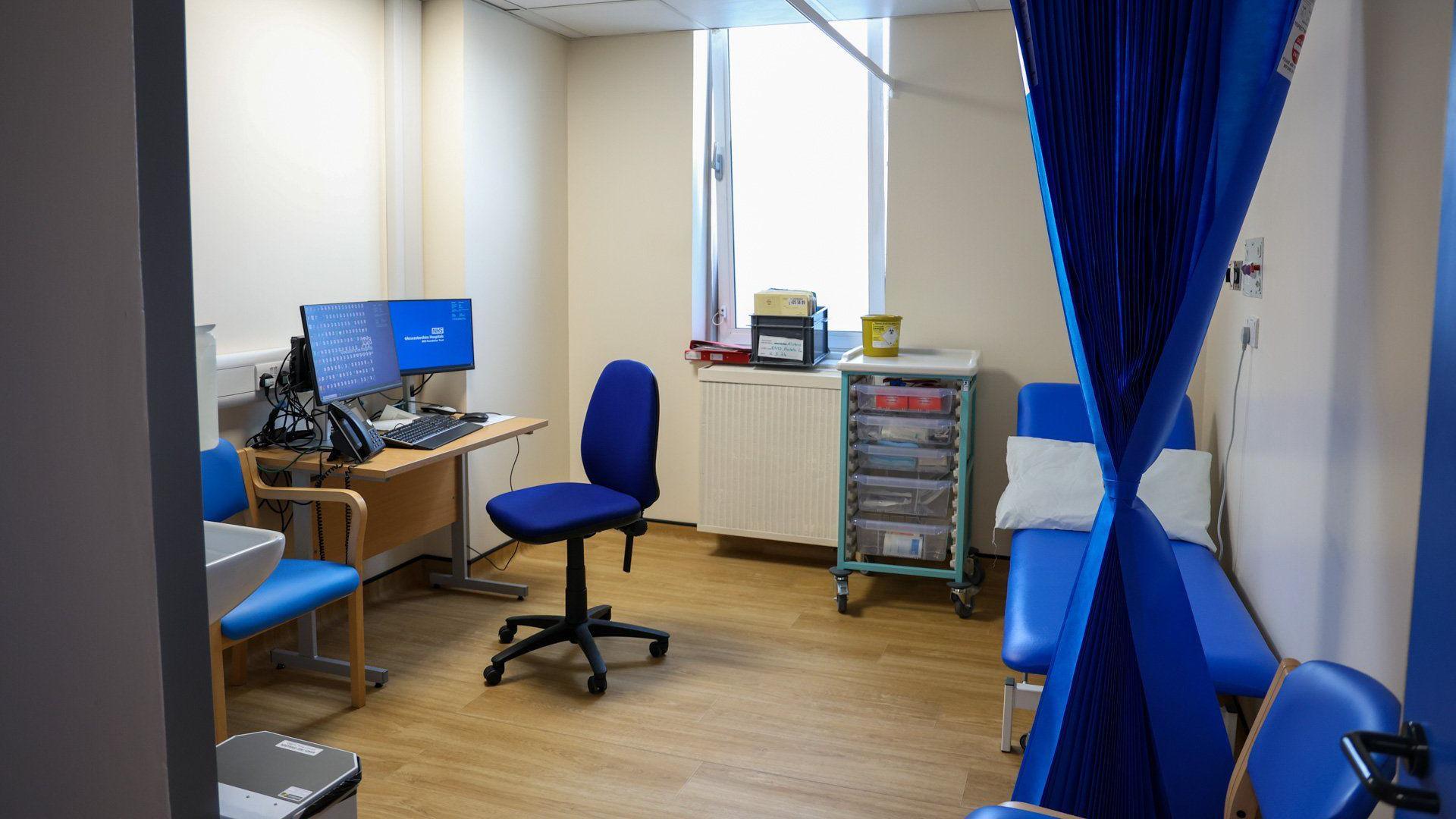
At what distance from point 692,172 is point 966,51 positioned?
51.4 inches

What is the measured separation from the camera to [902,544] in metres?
4.13

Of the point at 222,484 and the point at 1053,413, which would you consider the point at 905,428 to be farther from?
the point at 222,484

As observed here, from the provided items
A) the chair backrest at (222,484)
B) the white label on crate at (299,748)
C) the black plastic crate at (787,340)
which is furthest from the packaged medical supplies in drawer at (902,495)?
the white label on crate at (299,748)

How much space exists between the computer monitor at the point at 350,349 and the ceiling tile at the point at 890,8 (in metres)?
2.11

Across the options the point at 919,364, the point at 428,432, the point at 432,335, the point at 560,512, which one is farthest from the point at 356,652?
the point at 919,364

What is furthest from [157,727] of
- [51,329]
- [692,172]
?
[692,172]

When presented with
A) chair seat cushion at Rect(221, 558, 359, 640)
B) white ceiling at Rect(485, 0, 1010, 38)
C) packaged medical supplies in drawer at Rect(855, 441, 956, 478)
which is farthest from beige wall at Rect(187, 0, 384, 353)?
packaged medical supplies in drawer at Rect(855, 441, 956, 478)

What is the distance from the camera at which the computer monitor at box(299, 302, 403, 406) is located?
3428 millimetres

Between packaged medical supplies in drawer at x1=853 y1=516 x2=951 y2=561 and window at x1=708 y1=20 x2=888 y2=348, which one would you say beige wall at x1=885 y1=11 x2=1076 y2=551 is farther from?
packaged medical supplies in drawer at x1=853 y1=516 x2=951 y2=561

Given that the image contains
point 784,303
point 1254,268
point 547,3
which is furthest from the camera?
point 784,303

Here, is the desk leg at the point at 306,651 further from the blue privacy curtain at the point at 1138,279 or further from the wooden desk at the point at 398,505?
the blue privacy curtain at the point at 1138,279

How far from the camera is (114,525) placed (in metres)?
1.14

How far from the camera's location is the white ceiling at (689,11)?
4.20 m

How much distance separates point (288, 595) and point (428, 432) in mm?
952
